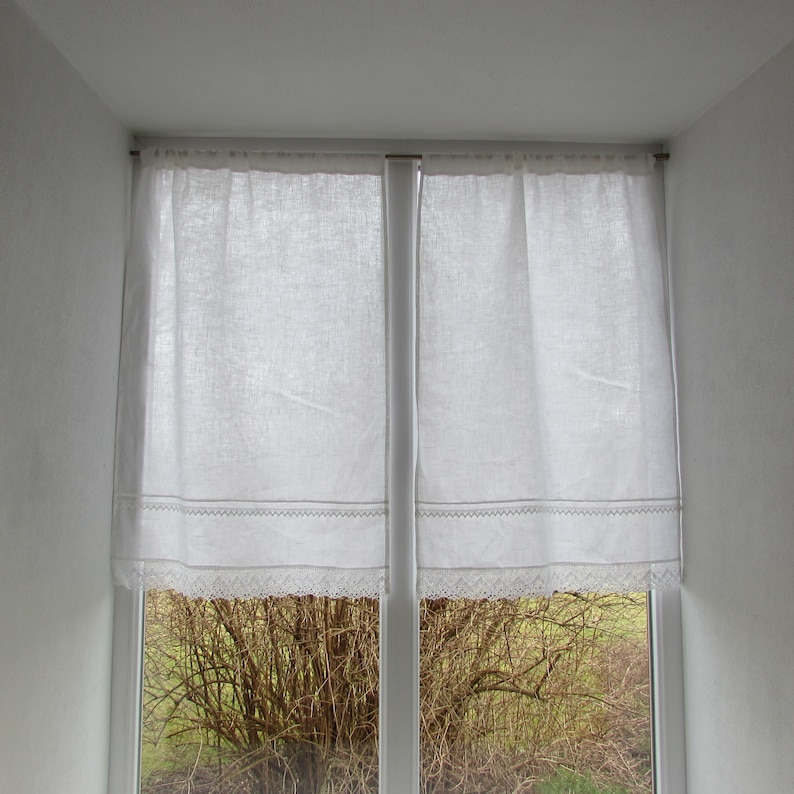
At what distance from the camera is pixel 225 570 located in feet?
5.59

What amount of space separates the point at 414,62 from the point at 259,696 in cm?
168

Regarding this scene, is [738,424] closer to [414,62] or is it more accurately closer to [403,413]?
[403,413]

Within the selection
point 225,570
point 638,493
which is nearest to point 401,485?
point 225,570

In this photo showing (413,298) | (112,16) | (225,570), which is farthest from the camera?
(413,298)

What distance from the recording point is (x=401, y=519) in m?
1.79

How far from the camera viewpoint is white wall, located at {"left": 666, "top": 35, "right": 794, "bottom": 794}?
4.55 feet

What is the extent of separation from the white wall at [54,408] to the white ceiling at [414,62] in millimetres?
160

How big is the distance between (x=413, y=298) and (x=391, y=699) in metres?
1.14

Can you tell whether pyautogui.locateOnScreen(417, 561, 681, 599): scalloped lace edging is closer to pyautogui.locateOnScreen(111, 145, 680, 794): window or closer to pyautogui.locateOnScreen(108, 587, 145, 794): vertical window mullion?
pyautogui.locateOnScreen(111, 145, 680, 794): window

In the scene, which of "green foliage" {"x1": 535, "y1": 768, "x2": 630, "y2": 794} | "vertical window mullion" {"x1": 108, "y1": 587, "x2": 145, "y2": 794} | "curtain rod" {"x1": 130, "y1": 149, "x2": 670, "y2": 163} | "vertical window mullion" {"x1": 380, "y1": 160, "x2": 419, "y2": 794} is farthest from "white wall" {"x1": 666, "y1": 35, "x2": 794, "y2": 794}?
"vertical window mullion" {"x1": 108, "y1": 587, "x2": 145, "y2": 794}

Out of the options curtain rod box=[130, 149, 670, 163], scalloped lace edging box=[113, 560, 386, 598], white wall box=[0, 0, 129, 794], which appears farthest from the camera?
curtain rod box=[130, 149, 670, 163]

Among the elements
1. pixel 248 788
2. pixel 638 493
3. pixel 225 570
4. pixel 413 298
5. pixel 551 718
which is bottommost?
pixel 248 788

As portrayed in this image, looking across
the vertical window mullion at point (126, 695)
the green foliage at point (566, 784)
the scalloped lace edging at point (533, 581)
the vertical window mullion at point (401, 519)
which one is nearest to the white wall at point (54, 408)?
the vertical window mullion at point (126, 695)

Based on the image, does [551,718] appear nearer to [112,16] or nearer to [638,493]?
[638,493]
